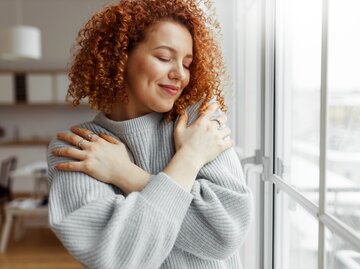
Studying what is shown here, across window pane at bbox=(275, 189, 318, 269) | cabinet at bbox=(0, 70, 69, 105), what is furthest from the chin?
cabinet at bbox=(0, 70, 69, 105)

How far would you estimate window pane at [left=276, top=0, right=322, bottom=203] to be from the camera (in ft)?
3.62

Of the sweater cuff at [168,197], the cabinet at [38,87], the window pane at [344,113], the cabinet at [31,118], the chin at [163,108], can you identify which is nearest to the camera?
the window pane at [344,113]

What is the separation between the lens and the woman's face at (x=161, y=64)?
3.33 feet

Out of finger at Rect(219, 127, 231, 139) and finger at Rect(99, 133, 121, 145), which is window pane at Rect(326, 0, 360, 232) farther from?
finger at Rect(99, 133, 121, 145)

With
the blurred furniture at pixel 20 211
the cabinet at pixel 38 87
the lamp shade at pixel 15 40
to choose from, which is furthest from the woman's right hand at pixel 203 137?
the cabinet at pixel 38 87

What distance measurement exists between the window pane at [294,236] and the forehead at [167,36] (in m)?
0.54

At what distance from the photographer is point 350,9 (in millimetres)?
869

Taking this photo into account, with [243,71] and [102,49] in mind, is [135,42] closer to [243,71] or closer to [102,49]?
[102,49]

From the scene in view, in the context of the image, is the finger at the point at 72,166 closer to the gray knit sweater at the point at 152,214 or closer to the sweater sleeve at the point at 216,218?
the gray knit sweater at the point at 152,214

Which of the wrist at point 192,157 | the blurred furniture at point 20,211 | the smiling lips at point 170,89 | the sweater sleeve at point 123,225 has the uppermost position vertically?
the smiling lips at point 170,89

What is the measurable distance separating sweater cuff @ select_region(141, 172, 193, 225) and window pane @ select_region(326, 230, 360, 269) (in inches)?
12.3

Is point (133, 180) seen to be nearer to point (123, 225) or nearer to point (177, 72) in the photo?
point (123, 225)

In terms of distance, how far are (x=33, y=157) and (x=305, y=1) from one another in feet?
21.2

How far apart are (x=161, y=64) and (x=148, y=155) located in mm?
220
